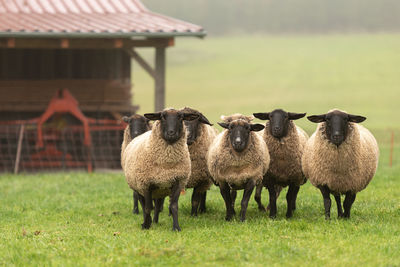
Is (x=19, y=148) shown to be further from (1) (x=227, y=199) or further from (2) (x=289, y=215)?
(2) (x=289, y=215)

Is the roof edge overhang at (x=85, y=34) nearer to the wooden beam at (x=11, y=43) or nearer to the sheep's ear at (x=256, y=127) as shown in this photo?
the wooden beam at (x=11, y=43)

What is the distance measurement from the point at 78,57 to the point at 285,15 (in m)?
98.7

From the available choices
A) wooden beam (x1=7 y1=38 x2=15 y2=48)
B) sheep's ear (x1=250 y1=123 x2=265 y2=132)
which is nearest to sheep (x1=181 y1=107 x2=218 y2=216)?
sheep's ear (x1=250 y1=123 x2=265 y2=132)

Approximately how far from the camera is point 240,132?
1059 cm

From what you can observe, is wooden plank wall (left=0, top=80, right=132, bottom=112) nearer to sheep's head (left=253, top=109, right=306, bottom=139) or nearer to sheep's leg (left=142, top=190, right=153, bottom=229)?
sheep's head (left=253, top=109, right=306, bottom=139)

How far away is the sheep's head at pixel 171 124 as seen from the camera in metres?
10.0

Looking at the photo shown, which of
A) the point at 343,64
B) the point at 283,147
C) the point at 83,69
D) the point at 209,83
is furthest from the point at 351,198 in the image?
the point at 343,64

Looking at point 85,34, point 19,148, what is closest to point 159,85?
point 85,34

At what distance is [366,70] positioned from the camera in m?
71.9

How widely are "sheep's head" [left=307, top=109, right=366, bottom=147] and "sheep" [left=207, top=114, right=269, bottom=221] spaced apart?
0.96 meters

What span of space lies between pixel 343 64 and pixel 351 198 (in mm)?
66763

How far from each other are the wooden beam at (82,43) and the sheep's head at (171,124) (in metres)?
7.59

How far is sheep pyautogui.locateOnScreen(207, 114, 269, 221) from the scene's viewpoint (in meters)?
10.7

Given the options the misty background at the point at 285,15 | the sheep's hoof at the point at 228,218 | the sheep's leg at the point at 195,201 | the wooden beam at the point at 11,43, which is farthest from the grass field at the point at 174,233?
the misty background at the point at 285,15
